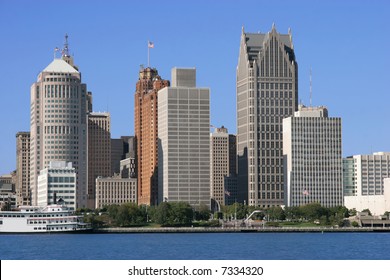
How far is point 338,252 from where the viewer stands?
127m
